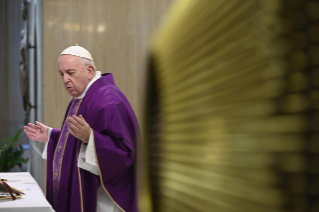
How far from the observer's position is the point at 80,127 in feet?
7.05

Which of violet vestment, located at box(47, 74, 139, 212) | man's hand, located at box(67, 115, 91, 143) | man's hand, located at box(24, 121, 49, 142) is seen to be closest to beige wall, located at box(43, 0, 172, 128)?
man's hand, located at box(24, 121, 49, 142)

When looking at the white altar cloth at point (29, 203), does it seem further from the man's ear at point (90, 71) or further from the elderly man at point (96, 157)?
the man's ear at point (90, 71)

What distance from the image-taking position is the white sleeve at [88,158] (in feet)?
7.31

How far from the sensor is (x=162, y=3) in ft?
14.9

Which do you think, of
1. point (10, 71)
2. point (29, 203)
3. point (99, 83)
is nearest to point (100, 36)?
point (99, 83)

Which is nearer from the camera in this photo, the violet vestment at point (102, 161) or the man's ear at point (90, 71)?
the violet vestment at point (102, 161)

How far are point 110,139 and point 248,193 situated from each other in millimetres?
2238

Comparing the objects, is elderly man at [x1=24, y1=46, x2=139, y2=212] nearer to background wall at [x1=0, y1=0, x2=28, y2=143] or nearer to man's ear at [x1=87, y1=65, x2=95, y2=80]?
man's ear at [x1=87, y1=65, x2=95, y2=80]

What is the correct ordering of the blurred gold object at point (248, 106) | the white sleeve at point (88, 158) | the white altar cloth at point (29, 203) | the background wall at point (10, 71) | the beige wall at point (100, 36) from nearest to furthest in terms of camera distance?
the blurred gold object at point (248, 106), the white altar cloth at point (29, 203), the white sleeve at point (88, 158), the beige wall at point (100, 36), the background wall at point (10, 71)

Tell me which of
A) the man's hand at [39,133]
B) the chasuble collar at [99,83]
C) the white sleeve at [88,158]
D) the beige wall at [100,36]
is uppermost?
the beige wall at [100,36]

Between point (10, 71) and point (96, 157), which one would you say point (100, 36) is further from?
point (10, 71)

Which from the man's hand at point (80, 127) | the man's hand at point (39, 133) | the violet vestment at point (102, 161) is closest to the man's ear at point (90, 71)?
the violet vestment at point (102, 161)

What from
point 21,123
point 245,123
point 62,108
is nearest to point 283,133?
point 245,123

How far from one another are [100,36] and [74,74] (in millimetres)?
1714
